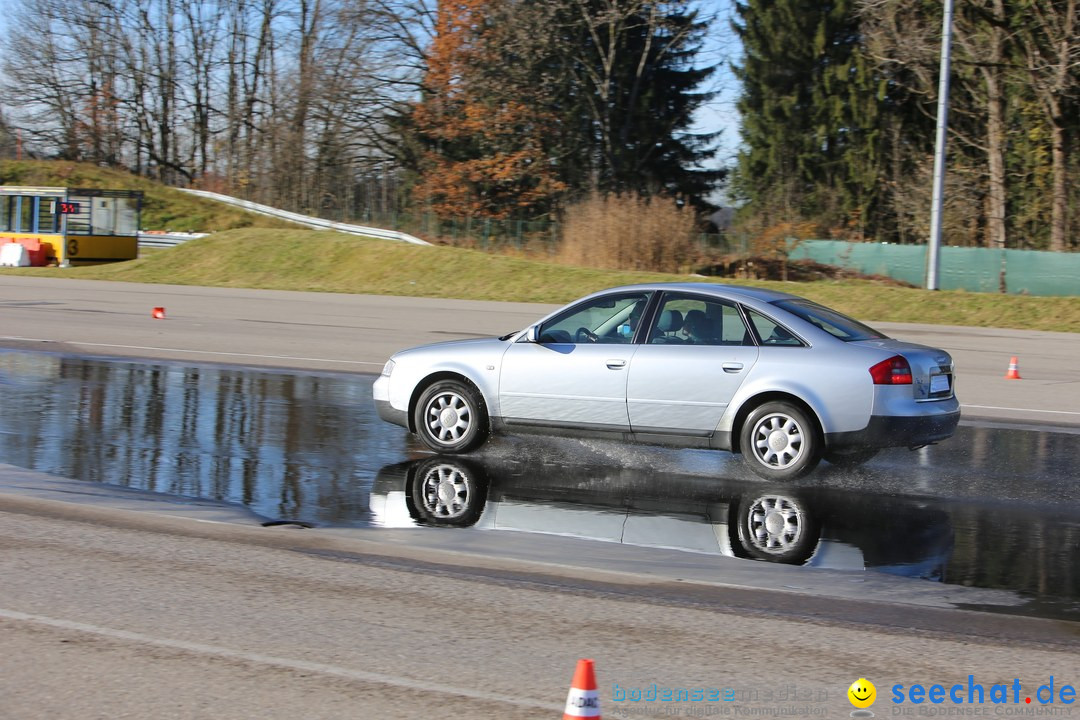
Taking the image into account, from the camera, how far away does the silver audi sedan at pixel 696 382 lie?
8.91m

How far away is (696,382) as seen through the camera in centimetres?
927

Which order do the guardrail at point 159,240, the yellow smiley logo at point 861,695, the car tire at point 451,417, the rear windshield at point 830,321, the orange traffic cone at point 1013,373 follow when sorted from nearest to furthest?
the yellow smiley logo at point 861,695, the rear windshield at point 830,321, the car tire at point 451,417, the orange traffic cone at point 1013,373, the guardrail at point 159,240

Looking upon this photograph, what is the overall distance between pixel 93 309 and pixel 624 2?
3357 cm

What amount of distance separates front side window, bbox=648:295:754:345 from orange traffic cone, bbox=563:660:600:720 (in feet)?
19.1

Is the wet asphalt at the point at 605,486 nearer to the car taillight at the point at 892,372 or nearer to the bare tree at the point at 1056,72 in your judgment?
the car taillight at the point at 892,372

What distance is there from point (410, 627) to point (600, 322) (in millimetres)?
4892

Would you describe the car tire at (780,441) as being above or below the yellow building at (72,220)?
below

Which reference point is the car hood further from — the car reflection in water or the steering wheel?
the car reflection in water

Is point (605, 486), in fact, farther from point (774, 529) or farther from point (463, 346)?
point (463, 346)

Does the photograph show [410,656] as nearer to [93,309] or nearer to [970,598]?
[970,598]

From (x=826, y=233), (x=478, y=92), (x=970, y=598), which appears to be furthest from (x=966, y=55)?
(x=970, y=598)

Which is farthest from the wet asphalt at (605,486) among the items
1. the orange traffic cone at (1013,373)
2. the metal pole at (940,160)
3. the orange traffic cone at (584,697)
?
the metal pole at (940,160)

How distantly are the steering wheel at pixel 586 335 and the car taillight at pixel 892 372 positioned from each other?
224 centimetres

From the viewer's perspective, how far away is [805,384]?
8.95m
